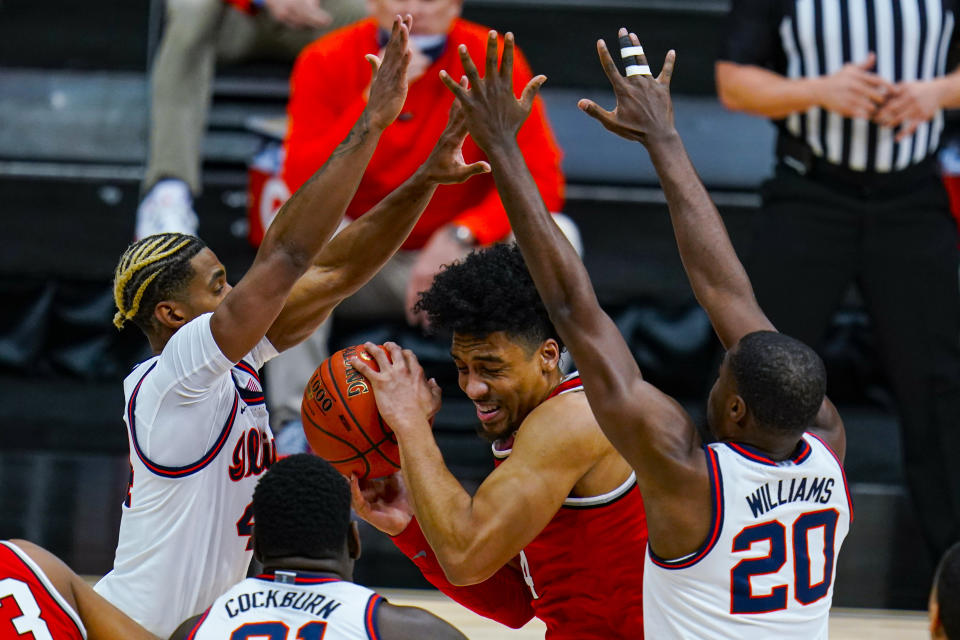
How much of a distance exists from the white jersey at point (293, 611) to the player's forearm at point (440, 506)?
1.07 feet

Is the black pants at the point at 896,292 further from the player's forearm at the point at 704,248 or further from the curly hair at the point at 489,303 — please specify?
the curly hair at the point at 489,303

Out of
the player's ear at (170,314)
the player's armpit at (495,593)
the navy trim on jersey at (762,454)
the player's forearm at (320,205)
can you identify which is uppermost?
the player's forearm at (320,205)

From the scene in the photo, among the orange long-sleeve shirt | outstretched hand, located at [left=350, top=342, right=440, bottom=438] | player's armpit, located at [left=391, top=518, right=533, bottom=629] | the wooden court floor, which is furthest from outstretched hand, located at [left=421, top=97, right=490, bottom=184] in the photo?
the orange long-sleeve shirt

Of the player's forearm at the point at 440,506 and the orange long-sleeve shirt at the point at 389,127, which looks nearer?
the player's forearm at the point at 440,506

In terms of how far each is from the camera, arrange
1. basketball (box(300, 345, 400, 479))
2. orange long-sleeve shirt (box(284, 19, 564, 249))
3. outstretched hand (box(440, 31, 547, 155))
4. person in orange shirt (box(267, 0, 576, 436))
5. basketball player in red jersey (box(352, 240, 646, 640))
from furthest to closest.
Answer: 1. orange long-sleeve shirt (box(284, 19, 564, 249))
2. person in orange shirt (box(267, 0, 576, 436))
3. basketball (box(300, 345, 400, 479))
4. basketball player in red jersey (box(352, 240, 646, 640))
5. outstretched hand (box(440, 31, 547, 155))

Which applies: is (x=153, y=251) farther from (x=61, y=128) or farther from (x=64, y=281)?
(x=61, y=128)

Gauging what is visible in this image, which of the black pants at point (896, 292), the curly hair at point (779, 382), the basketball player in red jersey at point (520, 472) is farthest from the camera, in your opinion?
the black pants at point (896, 292)

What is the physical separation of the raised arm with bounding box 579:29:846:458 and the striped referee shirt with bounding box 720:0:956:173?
231 cm

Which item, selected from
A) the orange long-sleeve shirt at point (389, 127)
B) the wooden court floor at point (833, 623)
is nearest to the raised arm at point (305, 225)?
the wooden court floor at point (833, 623)

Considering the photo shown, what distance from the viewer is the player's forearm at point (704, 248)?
10.8 ft

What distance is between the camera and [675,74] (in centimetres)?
825

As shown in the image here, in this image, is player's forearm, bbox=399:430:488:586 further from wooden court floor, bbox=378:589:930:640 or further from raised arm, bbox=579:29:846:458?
wooden court floor, bbox=378:589:930:640

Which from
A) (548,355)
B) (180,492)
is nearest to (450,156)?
(548,355)

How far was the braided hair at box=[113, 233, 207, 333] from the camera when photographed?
11.2 feet
